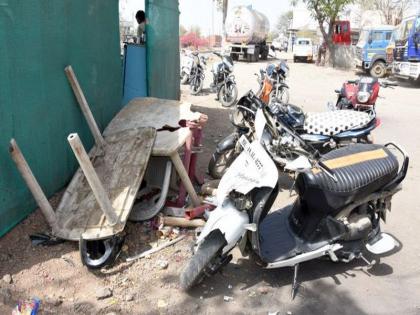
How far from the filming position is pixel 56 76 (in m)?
3.82

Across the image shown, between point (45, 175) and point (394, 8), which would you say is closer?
point (45, 175)

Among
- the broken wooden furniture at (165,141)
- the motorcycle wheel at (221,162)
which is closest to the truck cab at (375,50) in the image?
the motorcycle wheel at (221,162)

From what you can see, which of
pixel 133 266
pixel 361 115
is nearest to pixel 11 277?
pixel 133 266

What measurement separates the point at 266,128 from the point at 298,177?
0.50 metres

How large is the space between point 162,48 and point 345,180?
4.58 meters

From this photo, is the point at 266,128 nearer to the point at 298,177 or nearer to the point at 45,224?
the point at 298,177

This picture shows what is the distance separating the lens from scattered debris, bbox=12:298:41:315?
271 cm

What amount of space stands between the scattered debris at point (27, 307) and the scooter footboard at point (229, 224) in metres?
1.16

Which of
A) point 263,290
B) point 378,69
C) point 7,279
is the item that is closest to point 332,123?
point 263,290

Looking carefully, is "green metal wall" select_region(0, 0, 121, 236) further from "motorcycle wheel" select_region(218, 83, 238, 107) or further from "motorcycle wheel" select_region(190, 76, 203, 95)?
"motorcycle wheel" select_region(190, 76, 203, 95)

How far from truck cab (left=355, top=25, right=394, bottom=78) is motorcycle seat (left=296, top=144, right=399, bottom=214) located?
1734cm

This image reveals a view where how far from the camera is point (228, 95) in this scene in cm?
1047

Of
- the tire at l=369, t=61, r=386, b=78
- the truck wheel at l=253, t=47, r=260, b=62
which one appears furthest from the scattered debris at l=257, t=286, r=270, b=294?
the truck wheel at l=253, t=47, r=260, b=62

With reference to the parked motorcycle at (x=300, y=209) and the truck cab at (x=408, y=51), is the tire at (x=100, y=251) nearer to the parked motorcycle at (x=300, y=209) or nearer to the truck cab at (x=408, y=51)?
the parked motorcycle at (x=300, y=209)
